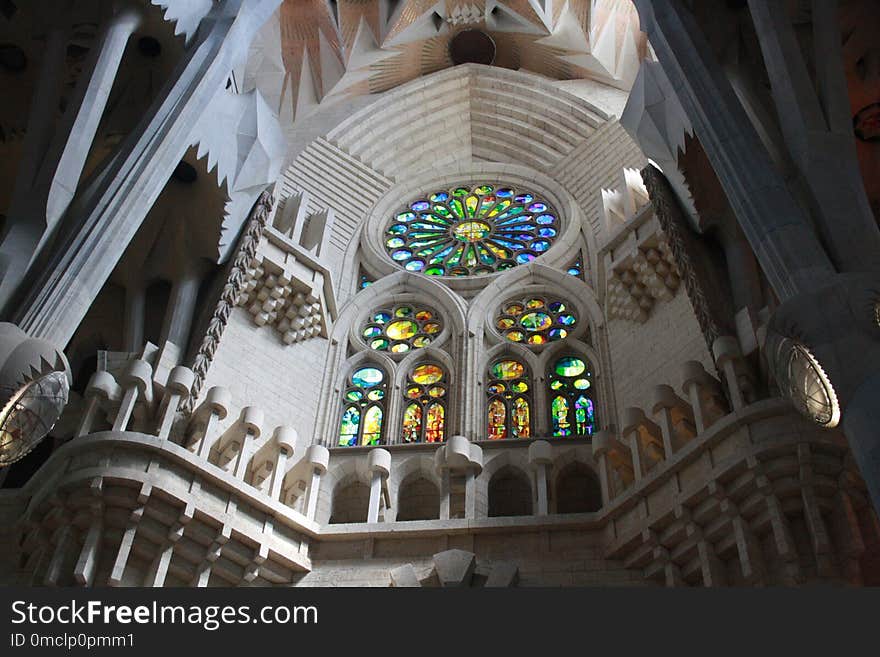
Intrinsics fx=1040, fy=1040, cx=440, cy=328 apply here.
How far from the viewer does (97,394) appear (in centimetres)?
1127

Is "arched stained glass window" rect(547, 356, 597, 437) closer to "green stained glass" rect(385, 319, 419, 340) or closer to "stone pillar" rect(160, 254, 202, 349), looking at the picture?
"green stained glass" rect(385, 319, 419, 340)

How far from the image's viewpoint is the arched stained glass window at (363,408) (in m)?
14.0

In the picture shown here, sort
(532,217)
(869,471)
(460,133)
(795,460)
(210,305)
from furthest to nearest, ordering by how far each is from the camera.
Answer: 1. (460,133)
2. (532,217)
3. (210,305)
4. (795,460)
5. (869,471)

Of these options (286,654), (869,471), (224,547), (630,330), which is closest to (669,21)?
(630,330)

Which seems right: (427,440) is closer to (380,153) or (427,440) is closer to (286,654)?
(380,153)

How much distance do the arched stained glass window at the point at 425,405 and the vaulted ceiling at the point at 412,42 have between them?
6.50 m

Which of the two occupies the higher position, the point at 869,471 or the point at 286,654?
the point at 869,471

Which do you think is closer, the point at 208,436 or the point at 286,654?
the point at 286,654

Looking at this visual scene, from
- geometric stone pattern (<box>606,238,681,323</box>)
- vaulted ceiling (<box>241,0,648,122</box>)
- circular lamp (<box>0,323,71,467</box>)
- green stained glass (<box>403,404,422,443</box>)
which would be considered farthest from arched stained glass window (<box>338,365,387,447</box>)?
vaulted ceiling (<box>241,0,648,122</box>)

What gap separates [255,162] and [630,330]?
547 cm

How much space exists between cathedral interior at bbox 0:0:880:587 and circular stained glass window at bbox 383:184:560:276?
8cm

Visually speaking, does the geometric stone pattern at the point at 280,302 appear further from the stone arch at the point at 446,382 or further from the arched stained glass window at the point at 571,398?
the arched stained glass window at the point at 571,398

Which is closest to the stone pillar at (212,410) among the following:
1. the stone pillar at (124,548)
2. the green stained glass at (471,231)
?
the stone pillar at (124,548)

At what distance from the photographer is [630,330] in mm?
14078
